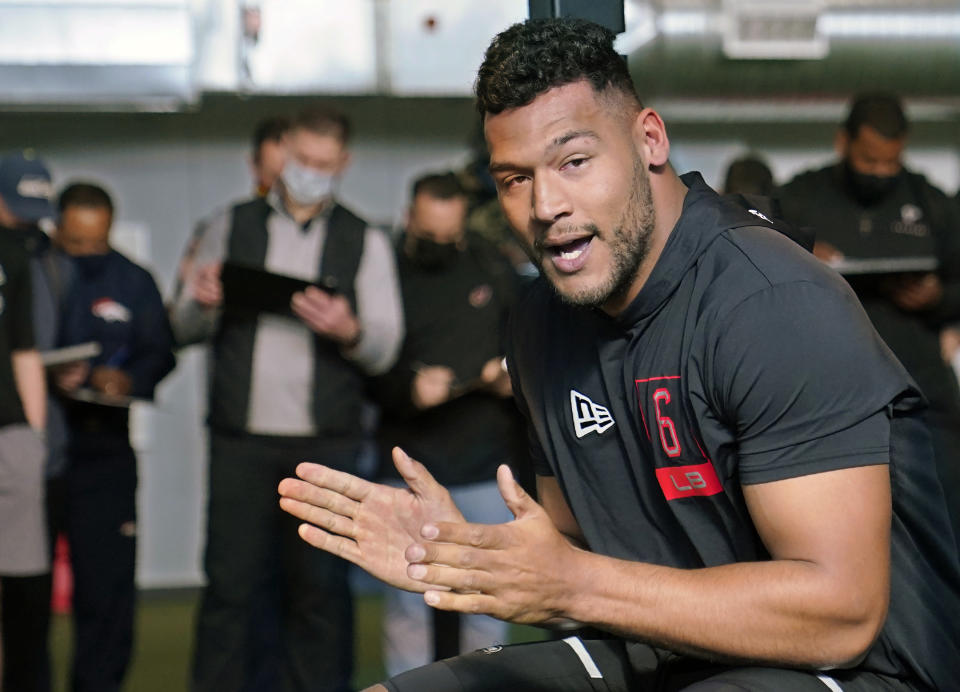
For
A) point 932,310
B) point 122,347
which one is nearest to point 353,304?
point 122,347

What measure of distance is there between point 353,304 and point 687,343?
2102 mm

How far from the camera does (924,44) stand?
16.7ft

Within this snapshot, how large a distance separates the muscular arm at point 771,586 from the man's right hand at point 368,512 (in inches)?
7.6

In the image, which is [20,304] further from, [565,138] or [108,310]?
[565,138]

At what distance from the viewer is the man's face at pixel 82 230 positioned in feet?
13.4

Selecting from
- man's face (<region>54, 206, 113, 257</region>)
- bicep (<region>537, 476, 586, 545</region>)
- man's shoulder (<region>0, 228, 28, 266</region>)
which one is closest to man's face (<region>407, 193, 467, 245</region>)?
man's face (<region>54, 206, 113, 257</region>)

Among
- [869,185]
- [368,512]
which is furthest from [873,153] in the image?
[368,512]

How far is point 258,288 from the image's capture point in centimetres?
350

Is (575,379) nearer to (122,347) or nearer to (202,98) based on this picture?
(122,347)

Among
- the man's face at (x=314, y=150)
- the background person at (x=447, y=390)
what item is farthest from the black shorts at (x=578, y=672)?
the man's face at (x=314, y=150)

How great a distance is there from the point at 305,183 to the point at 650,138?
6.50ft

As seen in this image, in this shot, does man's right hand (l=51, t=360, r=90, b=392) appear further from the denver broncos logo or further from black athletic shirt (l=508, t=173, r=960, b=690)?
black athletic shirt (l=508, t=173, r=960, b=690)

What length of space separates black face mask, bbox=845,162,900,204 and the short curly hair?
2.27m

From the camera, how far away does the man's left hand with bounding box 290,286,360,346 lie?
350 cm
